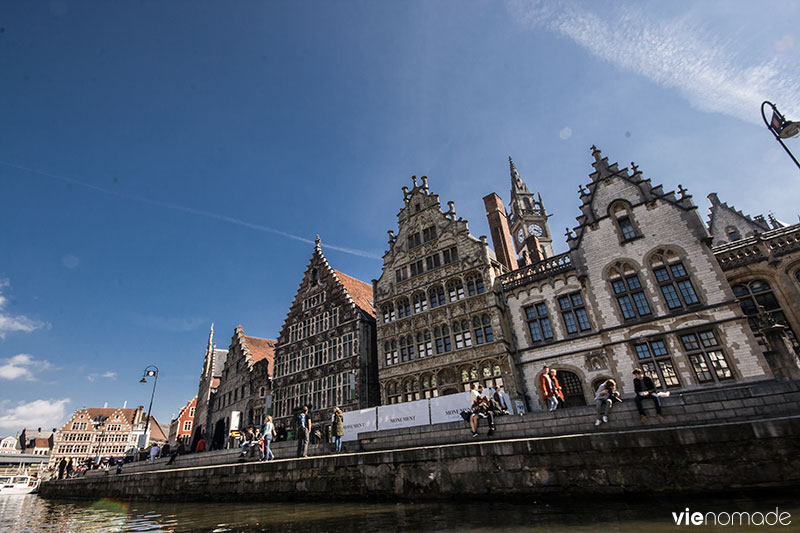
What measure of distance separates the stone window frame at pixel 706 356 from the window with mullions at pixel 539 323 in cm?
610

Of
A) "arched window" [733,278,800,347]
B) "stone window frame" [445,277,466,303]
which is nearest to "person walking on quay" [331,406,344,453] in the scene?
"stone window frame" [445,277,466,303]

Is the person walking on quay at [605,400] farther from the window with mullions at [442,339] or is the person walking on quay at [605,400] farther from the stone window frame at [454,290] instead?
the stone window frame at [454,290]

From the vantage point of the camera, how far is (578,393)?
67.1 ft

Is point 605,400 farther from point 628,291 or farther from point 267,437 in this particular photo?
point 267,437

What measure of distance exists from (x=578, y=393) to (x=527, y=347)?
3414 mm

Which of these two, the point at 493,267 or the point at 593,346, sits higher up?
the point at 493,267

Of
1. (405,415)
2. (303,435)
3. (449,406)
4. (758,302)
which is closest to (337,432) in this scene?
(303,435)

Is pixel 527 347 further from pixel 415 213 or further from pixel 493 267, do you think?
pixel 415 213

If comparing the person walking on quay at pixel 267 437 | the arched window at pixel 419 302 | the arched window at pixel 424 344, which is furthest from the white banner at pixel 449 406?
the arched window at pixel 419 302

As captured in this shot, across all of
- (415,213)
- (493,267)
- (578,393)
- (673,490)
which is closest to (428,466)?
(673,490)

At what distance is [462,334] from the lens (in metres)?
24.0

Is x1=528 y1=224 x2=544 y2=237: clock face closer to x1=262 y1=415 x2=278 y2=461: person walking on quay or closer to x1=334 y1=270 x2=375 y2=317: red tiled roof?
x1=334 y1=270 x2=375 y2=317: red tiled roof

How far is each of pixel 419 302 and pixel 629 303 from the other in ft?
40.7

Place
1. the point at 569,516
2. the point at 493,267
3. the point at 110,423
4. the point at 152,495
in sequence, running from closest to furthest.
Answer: the point at 569,516 < the point at 152,495 < the point at 493,267 < the point at 110,423
